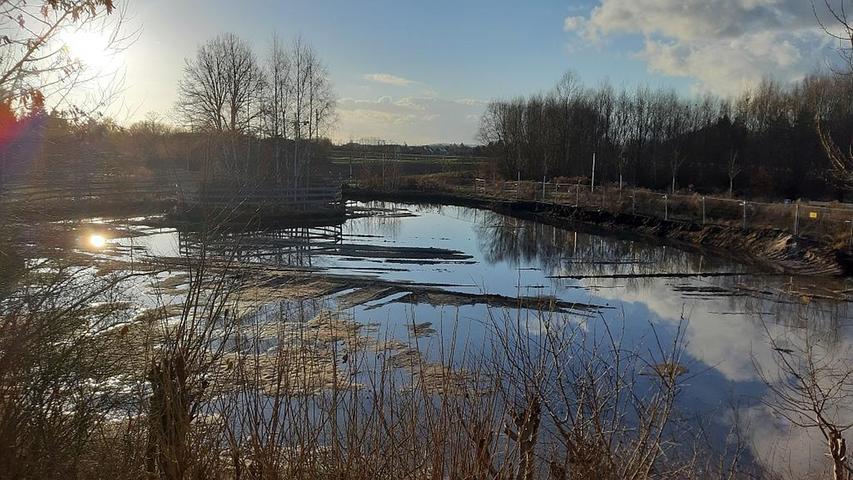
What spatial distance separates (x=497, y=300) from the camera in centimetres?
1565

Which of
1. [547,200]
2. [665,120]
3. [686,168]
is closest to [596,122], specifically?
[665,120]

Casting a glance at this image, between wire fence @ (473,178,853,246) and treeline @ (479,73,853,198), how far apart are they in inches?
328

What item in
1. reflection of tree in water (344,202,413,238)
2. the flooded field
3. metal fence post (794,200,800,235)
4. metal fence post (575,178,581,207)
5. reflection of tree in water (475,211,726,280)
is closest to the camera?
the flooded field

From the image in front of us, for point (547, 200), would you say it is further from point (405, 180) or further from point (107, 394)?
point (107, 394)

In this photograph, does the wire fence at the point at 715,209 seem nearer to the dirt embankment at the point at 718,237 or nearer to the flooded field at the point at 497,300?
the dirt embankment at the point at 718,237

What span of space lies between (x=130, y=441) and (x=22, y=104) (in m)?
4.43

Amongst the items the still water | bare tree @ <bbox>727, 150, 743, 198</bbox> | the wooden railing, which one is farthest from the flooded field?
bare tree @ <bbox>727, 150, 743, 198</bbox>

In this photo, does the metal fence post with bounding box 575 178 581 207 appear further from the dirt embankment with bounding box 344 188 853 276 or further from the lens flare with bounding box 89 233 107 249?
the lens flare with bounding box 89 233 107 249

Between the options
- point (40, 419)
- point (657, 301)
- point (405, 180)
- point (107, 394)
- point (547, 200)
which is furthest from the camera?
point (405, 180)

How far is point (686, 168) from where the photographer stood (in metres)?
52.2

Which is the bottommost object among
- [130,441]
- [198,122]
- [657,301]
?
[657,301]

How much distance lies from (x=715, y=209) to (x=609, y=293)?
15608 mm

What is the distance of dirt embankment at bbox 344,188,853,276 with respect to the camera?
20.9 m

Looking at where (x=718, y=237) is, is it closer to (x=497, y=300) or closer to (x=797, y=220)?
(x=797, y=220)
